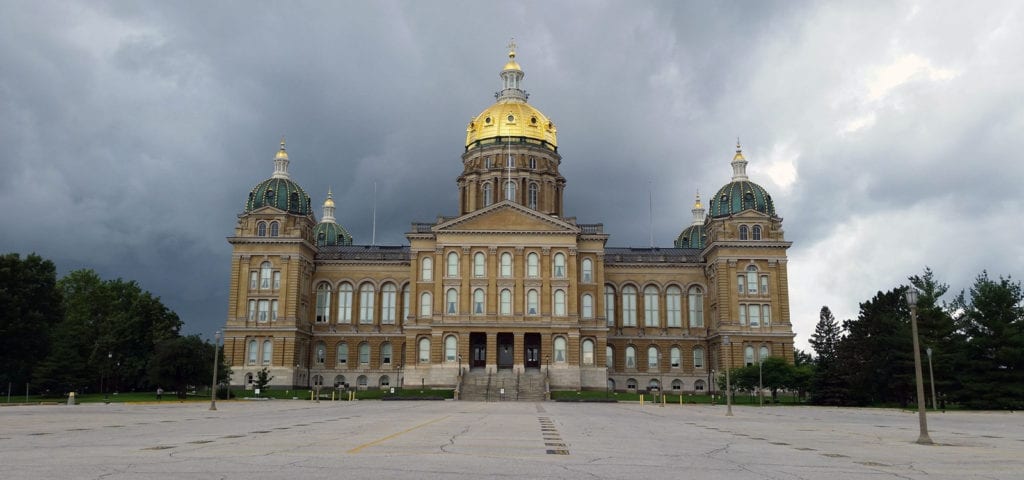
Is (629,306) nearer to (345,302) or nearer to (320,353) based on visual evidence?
(345,302)

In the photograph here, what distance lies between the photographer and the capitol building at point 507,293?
269 feet

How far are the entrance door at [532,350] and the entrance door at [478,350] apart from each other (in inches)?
170

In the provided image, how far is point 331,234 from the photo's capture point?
116 m

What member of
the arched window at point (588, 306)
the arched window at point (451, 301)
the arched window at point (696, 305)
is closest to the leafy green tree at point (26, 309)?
the arched window at point (451, 301)

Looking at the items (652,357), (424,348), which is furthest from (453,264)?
(652,357)

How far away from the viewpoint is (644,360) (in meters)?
94.4

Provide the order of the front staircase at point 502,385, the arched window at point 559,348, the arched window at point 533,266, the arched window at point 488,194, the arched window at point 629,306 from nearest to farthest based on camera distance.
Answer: the front staircase at point 502,385 < the arched window at point 559,348 < the arched window at point 533,266 < the arched window at point 488,194 < the arched window at point 629,306

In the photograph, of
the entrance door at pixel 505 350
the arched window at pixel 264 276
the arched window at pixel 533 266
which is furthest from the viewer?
the arched window at pixel 264 276

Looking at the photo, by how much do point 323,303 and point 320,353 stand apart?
5682 millimetres

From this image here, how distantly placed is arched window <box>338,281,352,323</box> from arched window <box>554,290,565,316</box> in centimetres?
2625

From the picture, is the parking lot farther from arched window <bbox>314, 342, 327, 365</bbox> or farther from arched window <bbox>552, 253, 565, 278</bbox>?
arched window <bbox>314, 342, 327, 365</bbox>

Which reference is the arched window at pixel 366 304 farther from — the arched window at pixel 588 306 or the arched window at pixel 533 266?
the arched window at pixel 588 306

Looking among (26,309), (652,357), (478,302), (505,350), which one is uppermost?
(478,302)

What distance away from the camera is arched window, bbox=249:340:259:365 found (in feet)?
288
